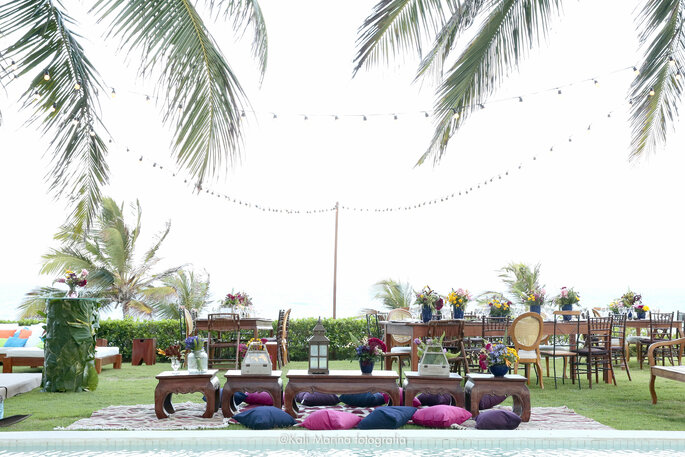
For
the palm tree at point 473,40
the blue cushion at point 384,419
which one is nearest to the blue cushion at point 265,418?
the blue cushion at point 384,419

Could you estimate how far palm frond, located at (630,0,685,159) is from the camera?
14.9 feet

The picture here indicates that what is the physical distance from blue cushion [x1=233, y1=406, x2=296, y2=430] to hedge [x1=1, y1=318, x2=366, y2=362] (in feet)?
19.3

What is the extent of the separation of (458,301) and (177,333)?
5202mm

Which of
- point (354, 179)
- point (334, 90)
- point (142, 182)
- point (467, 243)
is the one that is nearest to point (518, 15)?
point (334, 90)

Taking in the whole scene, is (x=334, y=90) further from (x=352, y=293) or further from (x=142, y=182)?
(x=352, y=293)

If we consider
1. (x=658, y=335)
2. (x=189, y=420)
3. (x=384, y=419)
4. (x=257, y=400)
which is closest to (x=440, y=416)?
(x=384, y=419)

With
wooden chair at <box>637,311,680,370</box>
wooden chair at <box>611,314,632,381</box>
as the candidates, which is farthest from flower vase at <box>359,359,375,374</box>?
wooden chair at <box>637,311,680,370</box>

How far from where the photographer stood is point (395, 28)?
14.1ft

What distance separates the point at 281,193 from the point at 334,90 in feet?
34.5

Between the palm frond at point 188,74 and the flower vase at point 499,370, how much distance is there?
276cm

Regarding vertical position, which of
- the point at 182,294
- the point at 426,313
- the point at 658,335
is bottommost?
the point at 658,335

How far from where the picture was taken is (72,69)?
12.0ft

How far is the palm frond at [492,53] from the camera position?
4.22 metres

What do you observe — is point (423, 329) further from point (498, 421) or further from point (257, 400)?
point (498, 421)
